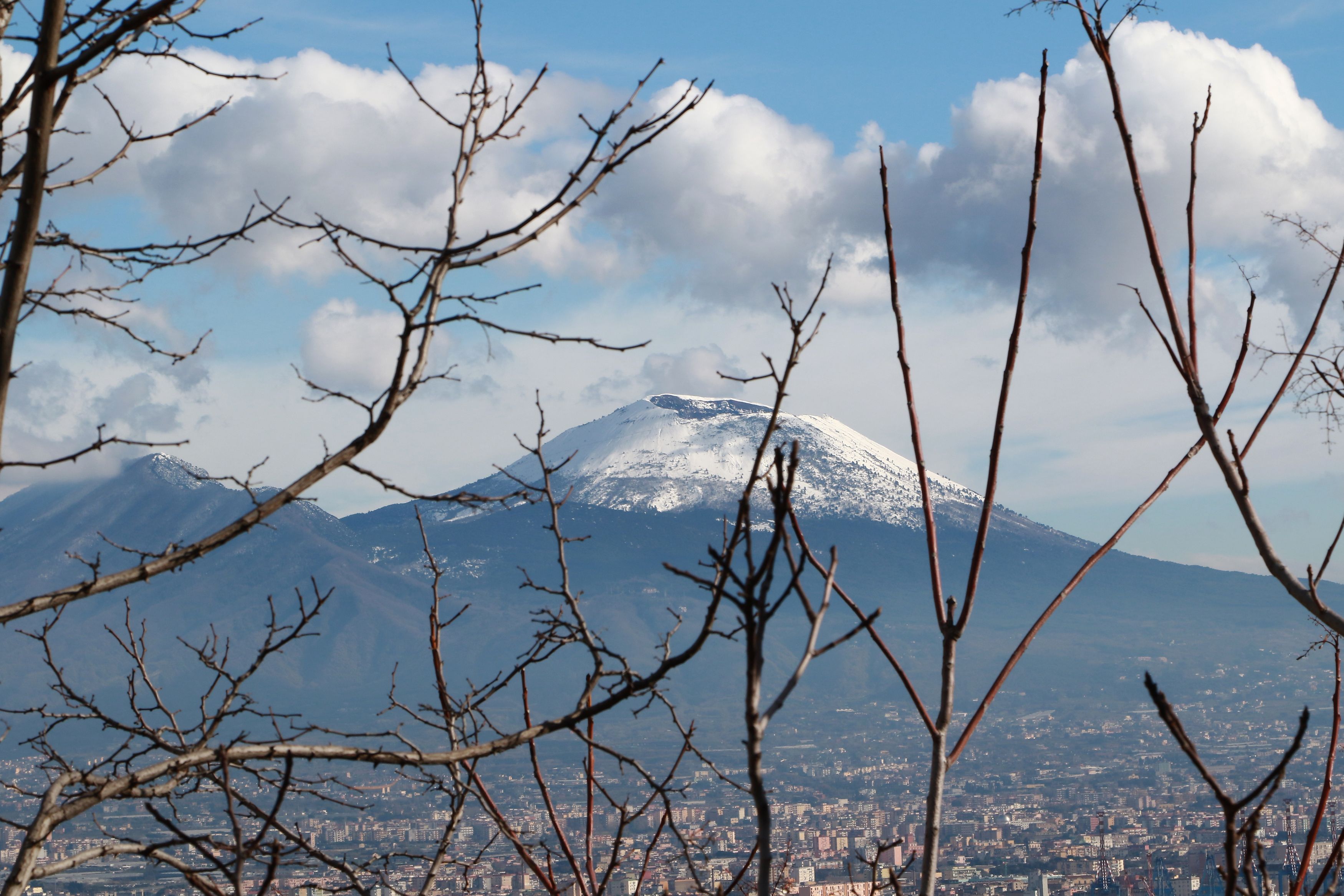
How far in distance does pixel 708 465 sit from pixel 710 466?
263 millimetres

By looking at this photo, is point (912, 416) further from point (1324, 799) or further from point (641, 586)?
point (641, 586)

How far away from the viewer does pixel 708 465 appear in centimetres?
13538

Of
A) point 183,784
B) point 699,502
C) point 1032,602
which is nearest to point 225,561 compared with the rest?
point 699,502

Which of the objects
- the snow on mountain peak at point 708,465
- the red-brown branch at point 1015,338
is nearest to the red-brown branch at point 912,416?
the red-brown branch at point 1015,338

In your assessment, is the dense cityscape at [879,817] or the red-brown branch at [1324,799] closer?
the red-brown branch at [1324,799]

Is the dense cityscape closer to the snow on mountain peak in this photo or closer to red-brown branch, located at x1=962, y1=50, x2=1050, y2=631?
red-brown branch, located at x1=962, y1=50, x2=1050, y2=631

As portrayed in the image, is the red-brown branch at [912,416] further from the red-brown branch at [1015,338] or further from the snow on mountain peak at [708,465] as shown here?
the snow on mountain peak at [708,465]

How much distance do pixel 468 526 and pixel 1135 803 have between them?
293 feet

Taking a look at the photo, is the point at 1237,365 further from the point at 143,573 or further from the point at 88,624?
the point at 88,624

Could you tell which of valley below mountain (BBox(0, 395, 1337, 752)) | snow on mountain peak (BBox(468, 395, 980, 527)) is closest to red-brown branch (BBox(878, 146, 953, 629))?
valley below mountain (BBox(0, 395, 1337, 752))

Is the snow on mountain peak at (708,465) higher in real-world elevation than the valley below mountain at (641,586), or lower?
higher

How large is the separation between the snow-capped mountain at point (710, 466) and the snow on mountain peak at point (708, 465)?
0.43 feet

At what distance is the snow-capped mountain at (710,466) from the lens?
429 feet

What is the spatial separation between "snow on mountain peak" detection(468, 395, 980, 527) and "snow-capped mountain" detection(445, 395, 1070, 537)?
5.1 inches
